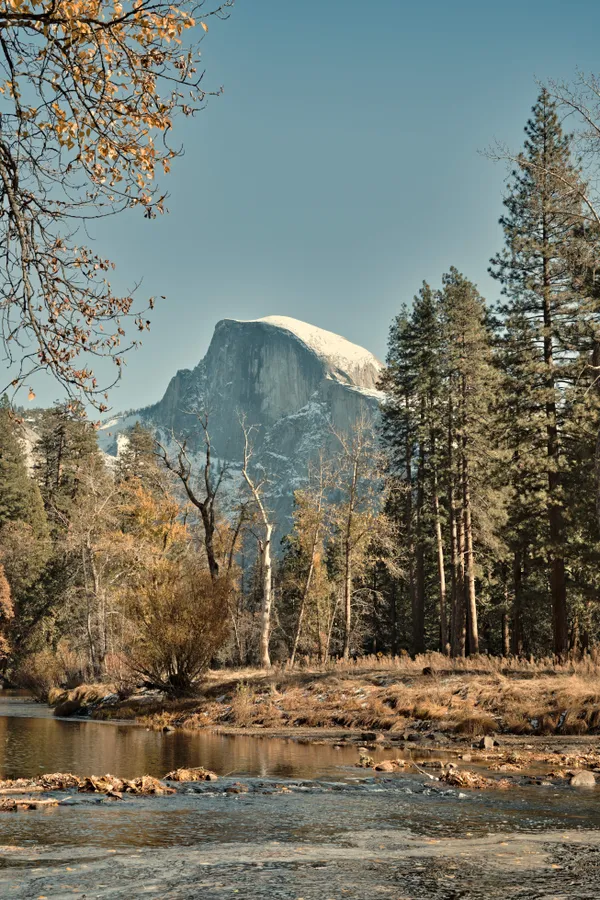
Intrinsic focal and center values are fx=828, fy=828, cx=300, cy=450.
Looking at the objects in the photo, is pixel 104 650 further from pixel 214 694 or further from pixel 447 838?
pixel 447 838

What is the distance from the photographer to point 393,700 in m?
20.7

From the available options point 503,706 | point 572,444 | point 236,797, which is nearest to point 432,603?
point 572,444

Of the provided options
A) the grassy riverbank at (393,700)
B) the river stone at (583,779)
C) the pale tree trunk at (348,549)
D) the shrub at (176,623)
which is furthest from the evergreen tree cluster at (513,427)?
the shrub at (176,623)

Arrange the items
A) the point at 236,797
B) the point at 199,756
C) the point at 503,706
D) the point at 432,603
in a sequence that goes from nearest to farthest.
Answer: the point at 236,797 < the point at 199,756 < the point at 503,706 < the point at 432,603

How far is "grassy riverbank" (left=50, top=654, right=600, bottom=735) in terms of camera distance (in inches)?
700

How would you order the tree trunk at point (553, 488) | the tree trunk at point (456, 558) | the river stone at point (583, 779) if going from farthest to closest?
1. the tree trunk at point (456, 558)
2. the tree trunk at point (553, 488)
3. the river stone at point (583, 779)

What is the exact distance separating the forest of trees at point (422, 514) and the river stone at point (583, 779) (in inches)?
250

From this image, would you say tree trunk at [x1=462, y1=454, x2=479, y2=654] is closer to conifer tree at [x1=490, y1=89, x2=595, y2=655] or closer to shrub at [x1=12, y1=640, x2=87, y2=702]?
conifer tree at [x1=490, y1=89, x2=595, y2=655]

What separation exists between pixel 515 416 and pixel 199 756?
17.3 metres

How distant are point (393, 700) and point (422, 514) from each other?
2151 centimetres

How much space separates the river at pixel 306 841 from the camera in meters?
6.26

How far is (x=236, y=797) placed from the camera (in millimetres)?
11008

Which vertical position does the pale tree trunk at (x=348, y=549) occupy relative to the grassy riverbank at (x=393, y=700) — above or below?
above

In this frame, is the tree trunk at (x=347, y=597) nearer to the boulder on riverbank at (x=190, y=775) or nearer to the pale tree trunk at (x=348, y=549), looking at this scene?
the pale tree trunk at (x=348, y=549)
